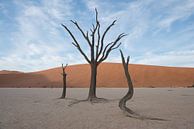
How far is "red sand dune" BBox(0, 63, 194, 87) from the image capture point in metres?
54.1

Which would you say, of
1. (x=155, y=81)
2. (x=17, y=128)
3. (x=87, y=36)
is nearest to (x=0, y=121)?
(x=17, y=128)

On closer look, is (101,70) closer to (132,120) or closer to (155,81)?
Result: (155,81)

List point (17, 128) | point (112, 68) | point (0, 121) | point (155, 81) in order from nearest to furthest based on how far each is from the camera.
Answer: point (17, 128) → point (0, 121) → point (155, 81) → point (112, 68)

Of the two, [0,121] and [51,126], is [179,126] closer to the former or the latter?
[51,126]

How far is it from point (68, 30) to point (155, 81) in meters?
40.0

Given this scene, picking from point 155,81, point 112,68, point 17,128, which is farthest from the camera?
point 112,68

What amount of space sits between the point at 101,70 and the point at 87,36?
5088cm

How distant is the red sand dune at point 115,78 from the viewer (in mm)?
54094

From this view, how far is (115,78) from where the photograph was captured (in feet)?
197

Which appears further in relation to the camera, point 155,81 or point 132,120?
point 155,81

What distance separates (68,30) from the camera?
1830 centimetres

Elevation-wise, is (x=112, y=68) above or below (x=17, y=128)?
above

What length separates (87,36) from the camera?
18125 millimetres

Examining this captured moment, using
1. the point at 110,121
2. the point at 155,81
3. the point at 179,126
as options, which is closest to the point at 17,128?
the point at 110,121
